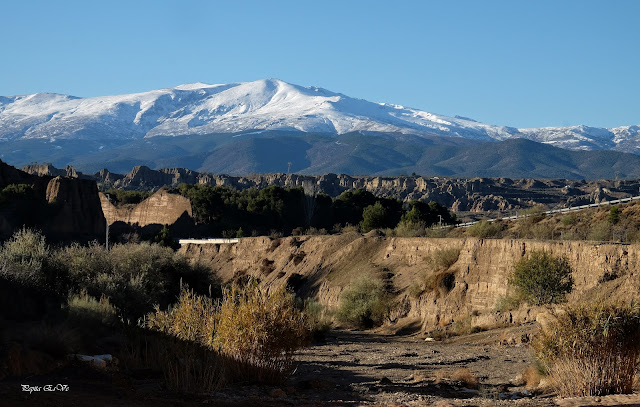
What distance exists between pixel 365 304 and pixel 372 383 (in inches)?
969

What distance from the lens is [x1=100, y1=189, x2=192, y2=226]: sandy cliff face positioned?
3509 inches

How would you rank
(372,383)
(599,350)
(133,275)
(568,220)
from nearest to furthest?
1. (599,350)
2. (372,383)
3. (133,275)
4. (568,220)

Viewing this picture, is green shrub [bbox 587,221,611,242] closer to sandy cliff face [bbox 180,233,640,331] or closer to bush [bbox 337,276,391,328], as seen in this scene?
sandy cliff face [bbox 180,233,640,331]

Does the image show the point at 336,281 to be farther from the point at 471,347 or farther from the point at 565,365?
the point at 565,365

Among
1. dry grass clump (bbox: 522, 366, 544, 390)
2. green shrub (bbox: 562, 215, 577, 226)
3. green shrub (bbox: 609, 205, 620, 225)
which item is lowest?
dry grass clump (bbox: 522, 366, 544, 390)

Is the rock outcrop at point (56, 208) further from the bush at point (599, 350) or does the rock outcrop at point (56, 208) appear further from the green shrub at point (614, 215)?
the bush at point (599, 350)

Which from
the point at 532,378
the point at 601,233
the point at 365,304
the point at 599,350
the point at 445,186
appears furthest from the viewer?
the point at 445,186

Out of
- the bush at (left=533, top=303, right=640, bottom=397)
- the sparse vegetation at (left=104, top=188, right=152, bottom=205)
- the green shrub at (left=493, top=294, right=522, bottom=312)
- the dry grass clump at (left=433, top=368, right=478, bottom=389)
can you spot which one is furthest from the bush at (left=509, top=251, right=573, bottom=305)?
the sparse vegetation at (left=104, top=188, right=152, bottom=205)

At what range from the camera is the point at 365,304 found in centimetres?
4591

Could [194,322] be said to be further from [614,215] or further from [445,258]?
[614,215]

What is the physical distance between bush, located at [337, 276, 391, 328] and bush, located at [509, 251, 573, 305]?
908cm

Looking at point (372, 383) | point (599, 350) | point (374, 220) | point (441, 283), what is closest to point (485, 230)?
point (441, 283)

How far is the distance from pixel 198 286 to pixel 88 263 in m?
9.44

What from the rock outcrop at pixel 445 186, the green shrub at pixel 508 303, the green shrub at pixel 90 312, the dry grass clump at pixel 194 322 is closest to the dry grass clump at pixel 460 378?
the dry grass clump at pixel 194 322
